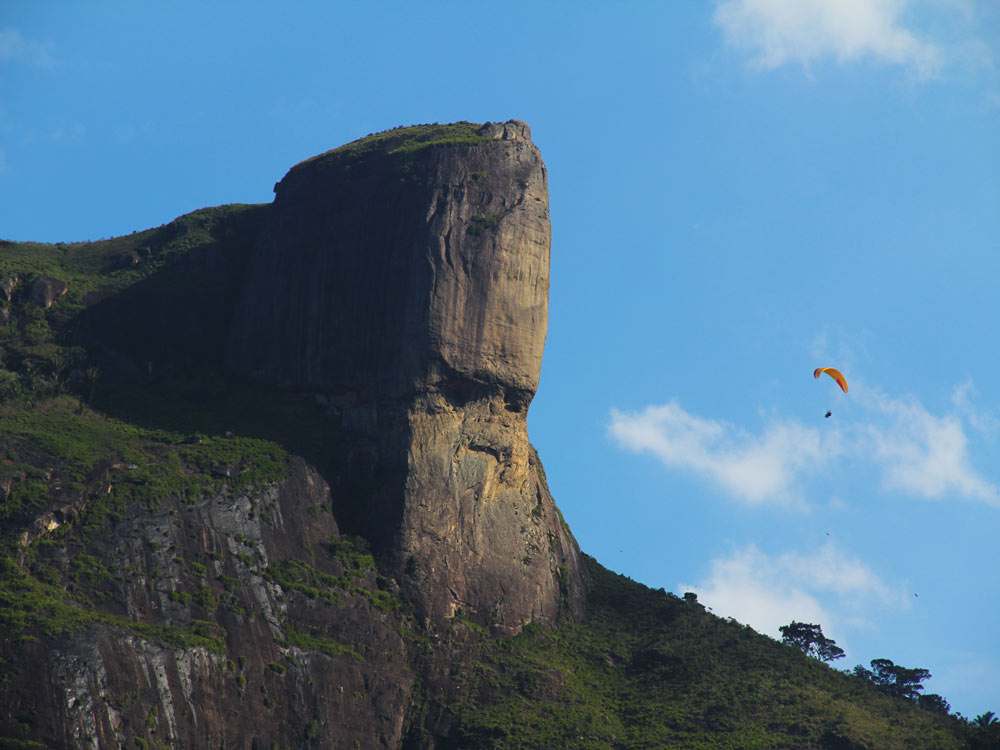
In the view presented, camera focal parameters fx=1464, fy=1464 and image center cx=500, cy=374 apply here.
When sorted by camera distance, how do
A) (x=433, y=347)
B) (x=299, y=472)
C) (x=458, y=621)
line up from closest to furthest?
(x=458, y=621) → (x=299, y=472) → (x=433, y=347)

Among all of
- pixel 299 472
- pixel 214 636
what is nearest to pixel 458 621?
pixel 299 472

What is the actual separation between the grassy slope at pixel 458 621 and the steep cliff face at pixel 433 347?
7.20 feet

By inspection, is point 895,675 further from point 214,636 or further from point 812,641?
point 214,636

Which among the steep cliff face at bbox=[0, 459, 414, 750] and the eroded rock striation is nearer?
the steep cliff face at bbox=[0, 459, 414, 750]

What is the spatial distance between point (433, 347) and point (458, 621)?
39.8 feet

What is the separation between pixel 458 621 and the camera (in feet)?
202

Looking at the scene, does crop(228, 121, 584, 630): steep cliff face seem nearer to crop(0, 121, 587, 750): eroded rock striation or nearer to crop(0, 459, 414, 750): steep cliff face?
crop(0, 121, 587, 750): eroded rock striation

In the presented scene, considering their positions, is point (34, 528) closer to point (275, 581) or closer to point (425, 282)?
point (275, 581)

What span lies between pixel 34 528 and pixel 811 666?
113ft

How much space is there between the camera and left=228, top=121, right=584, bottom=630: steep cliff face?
63.3 m

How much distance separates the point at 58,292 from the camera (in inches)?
2864

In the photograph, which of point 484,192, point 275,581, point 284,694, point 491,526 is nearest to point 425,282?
point 484,192

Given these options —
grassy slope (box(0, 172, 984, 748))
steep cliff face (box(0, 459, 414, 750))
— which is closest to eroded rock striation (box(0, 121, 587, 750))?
steep cliff face (box(0, 459, 414, 750))

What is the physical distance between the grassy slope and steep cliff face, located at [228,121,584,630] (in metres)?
2.19
